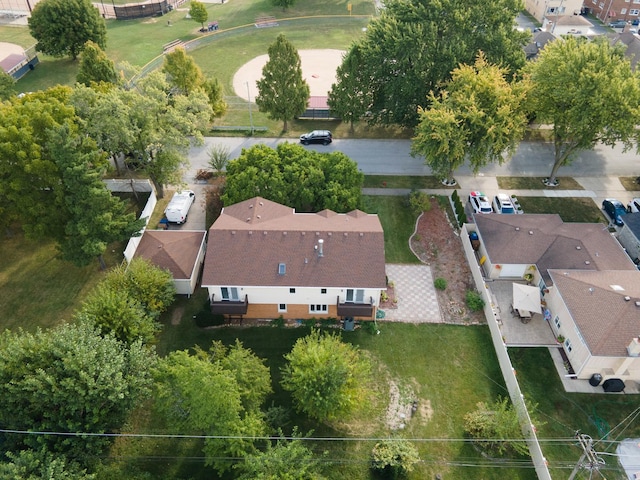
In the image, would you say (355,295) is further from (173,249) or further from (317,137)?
(317,137)

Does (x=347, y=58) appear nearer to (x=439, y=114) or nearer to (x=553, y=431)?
(x=439, y=114)

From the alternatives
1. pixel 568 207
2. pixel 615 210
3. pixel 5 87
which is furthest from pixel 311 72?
pixel 615 210

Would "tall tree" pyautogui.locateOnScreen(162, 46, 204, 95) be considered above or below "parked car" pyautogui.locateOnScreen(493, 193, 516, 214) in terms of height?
above

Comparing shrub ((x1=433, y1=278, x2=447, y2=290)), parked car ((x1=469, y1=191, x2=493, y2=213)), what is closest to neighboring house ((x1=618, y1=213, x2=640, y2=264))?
parked car ((x1=469, y1=191, x2=493, y2=213))

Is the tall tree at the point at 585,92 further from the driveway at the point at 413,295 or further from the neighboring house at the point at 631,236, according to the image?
the driveway at the point at 413,295

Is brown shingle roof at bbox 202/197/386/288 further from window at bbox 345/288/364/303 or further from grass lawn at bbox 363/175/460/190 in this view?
grass lawn at bbox 363/175/460/190
